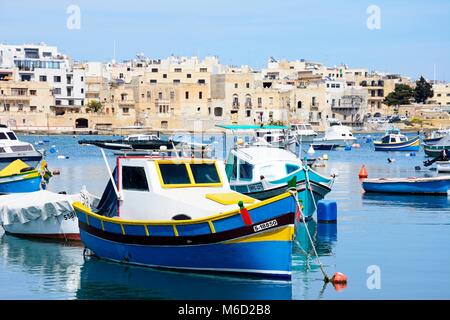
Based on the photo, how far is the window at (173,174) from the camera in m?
17.2

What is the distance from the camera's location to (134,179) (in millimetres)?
17391

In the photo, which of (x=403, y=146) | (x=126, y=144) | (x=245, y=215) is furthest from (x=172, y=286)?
(x=403, y=146)

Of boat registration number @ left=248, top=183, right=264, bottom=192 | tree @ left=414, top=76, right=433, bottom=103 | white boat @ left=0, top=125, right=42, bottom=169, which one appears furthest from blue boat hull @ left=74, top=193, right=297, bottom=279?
tree @ left=414, top=76, right=433, bottom=103

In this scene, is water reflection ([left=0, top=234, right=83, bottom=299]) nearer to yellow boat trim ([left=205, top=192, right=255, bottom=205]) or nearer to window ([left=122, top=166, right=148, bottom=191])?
window ([left=122, top=166, right=148, bottom=191])

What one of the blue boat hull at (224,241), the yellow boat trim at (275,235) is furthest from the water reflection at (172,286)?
the yellow boat trim at (275,235)

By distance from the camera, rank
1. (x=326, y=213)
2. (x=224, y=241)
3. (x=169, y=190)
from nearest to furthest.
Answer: (x=224, y=241), (x=169, y=190), (x=326, y=213)

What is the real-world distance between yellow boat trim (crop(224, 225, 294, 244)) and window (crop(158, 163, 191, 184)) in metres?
2.39

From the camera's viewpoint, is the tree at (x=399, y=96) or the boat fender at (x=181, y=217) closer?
the boat fender at (x=181, y=217)

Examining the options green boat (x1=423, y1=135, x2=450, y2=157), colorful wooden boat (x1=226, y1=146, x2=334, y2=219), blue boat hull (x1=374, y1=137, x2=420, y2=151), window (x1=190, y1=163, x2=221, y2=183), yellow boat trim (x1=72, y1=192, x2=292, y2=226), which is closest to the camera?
yellow boat trim (x1=72, y1=192, x2=292, y2=226)

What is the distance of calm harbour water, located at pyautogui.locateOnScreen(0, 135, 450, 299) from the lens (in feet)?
50.6

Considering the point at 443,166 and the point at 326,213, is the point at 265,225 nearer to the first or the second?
the point at 326,213

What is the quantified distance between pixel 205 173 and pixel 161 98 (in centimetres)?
9004

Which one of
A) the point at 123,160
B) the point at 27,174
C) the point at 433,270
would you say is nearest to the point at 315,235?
the point at 433,270

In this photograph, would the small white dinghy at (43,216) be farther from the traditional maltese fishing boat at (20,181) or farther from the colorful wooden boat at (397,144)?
the colorful wooden boat at (397,144)
